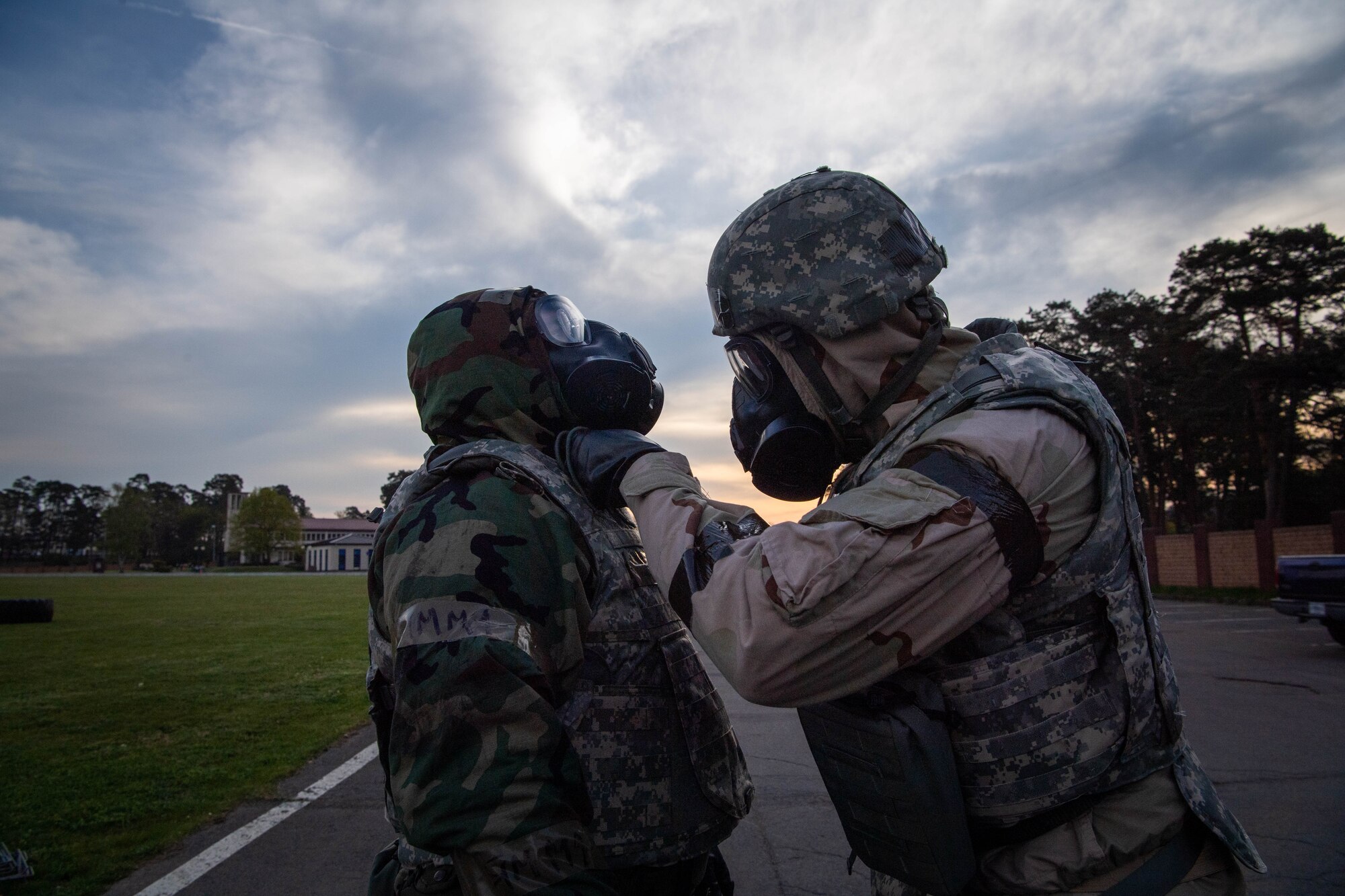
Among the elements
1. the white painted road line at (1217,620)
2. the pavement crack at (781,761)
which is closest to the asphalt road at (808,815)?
the pavement crack at (781,761)

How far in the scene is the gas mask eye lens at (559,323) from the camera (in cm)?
205

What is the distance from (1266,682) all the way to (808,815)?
6957 mm

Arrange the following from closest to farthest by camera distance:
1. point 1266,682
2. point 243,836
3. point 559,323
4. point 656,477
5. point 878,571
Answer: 1. point 878,571
2. point 656,477
3. point 559,323
4. point 243,836
5. point 1266,682

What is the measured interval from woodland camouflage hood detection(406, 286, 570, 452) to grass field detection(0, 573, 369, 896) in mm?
3534

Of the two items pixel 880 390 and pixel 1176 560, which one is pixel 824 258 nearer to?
pixel 880 390

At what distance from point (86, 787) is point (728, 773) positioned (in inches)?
225

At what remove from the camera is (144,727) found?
7527 millimetres

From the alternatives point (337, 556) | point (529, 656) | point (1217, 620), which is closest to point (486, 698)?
point (529, 656)

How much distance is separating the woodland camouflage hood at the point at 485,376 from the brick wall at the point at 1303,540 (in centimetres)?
2539

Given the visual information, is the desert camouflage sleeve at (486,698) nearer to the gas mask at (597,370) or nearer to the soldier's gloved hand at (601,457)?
the soldier's gloved hand at (601,457)

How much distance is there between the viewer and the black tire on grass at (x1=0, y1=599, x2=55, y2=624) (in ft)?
63.3

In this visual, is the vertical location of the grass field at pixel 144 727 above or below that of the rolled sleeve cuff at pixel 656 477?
below

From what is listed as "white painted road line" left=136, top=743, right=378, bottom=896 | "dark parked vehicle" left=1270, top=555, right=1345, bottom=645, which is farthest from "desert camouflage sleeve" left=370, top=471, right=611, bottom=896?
"dark parked vehicle" left=1270, top=555, right=1345, bottom=645

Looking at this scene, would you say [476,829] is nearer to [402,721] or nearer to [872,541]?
[402,721]
